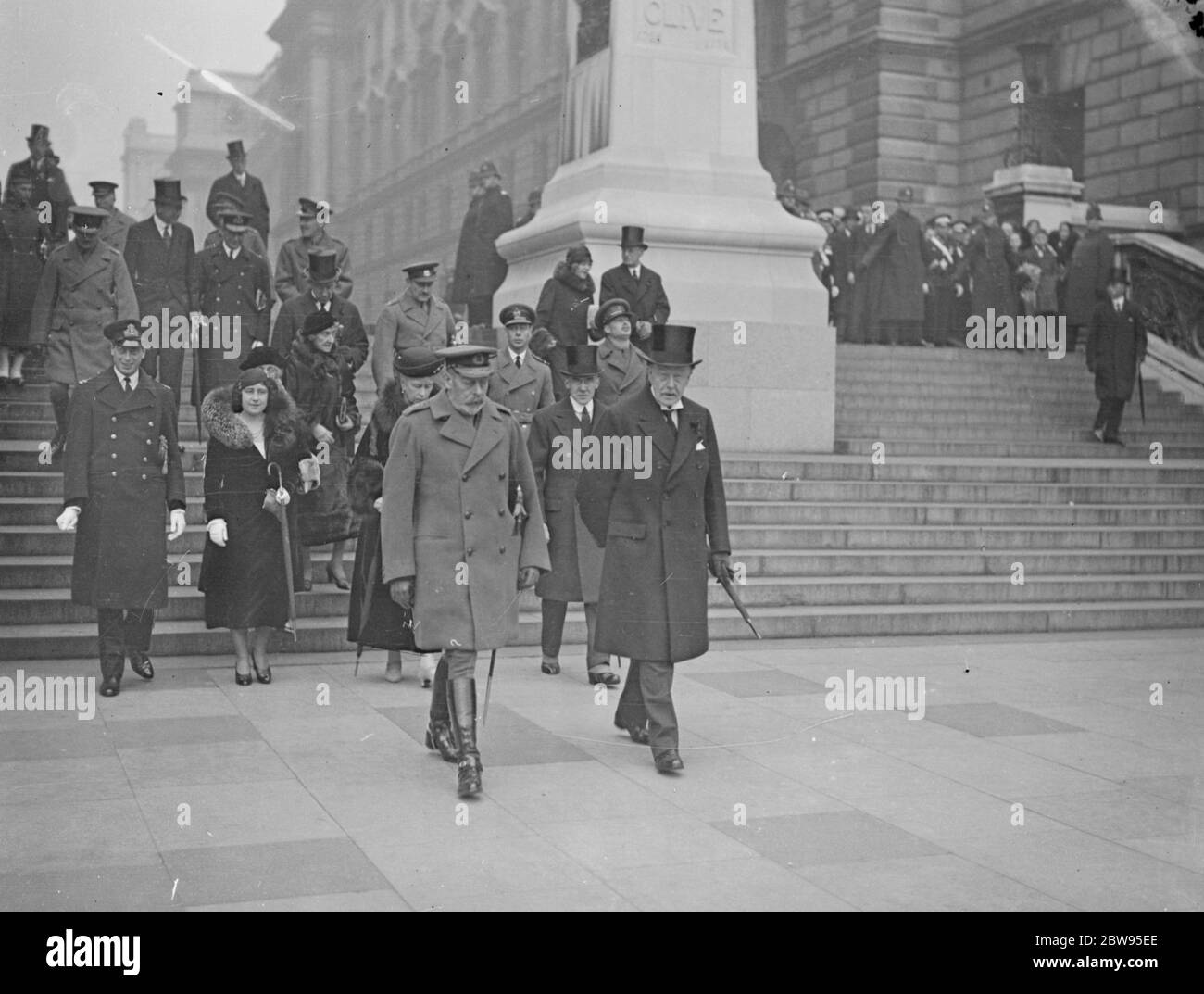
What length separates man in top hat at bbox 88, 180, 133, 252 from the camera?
1378cm

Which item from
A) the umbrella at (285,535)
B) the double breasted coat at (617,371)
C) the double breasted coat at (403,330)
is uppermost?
the double breasted coat at (403,330)

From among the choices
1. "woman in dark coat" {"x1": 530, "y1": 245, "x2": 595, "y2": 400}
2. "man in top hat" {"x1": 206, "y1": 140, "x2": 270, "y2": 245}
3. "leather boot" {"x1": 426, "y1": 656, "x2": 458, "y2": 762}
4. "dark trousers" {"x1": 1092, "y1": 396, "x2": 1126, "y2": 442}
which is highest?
"man in top hat" {"x1": 206, "y1": 140, "x2": 270, "y2": 245}

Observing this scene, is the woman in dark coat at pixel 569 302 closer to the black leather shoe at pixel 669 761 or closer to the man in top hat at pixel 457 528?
the man in top hat at pixel 457 528

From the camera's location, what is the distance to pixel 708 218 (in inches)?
582

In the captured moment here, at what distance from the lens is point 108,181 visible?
544 inches

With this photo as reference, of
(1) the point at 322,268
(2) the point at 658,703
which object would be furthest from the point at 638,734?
(1) the point at 322,268

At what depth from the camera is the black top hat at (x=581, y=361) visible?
9586mm

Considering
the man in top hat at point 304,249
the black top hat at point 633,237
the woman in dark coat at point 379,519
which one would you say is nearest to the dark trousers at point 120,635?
the woman in dark coat at point 379,519

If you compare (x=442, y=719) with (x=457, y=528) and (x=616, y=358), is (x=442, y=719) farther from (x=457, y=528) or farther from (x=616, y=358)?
(x=616, y=358)

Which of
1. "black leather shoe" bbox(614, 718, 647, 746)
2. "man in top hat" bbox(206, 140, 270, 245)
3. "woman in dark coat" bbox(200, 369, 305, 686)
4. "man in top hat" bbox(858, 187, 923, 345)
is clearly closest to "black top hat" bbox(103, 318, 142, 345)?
"woman in dark coat" bbox(200, 369, 305, 686)

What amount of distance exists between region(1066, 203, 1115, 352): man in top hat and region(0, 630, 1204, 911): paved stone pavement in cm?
1068

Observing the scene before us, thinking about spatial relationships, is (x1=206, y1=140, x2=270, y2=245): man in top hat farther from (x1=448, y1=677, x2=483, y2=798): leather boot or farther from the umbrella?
(x1=448, y1=677, x2=483, y2=798): leather boot

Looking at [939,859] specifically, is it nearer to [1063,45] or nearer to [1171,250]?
[1171,250]

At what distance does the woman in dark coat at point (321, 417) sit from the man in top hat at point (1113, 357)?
348 inches
